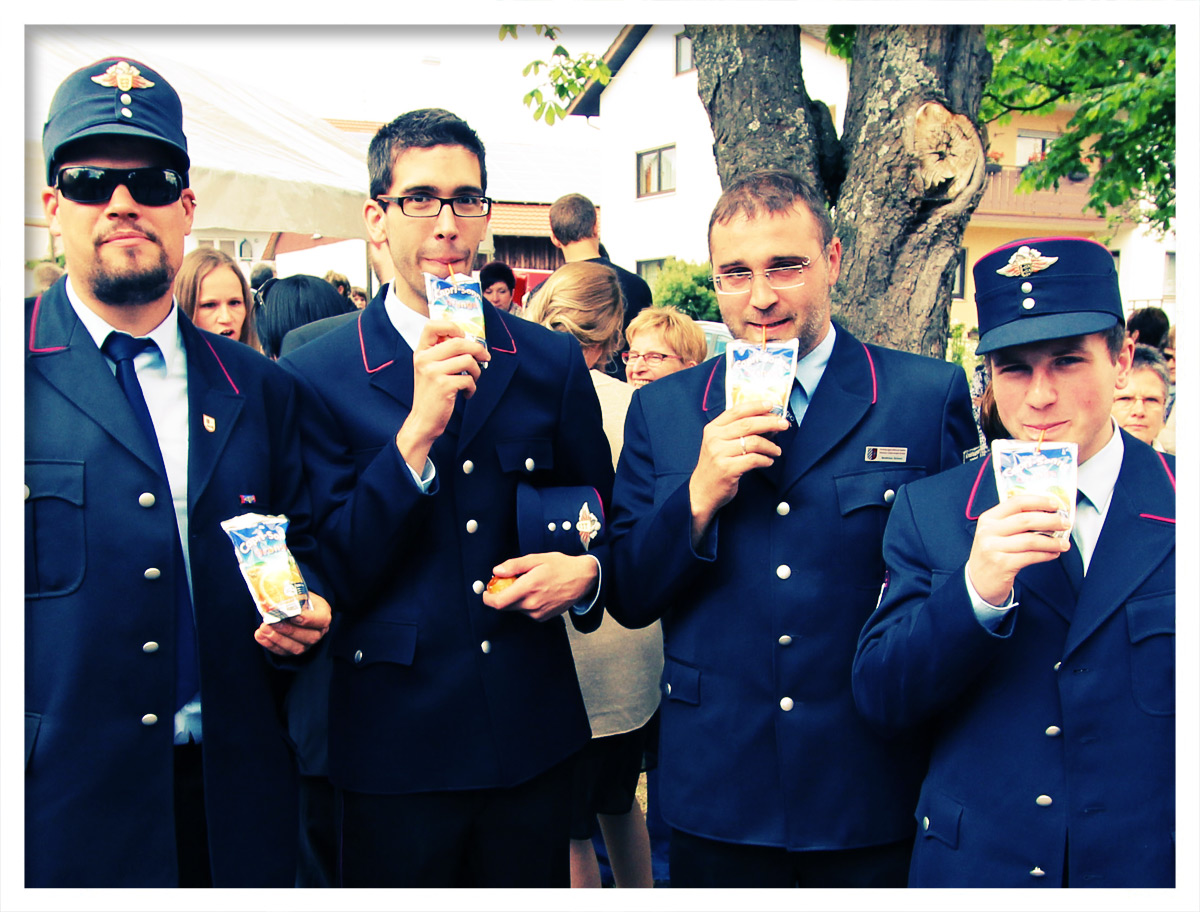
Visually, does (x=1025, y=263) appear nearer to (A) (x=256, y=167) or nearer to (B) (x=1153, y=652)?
(B) (x=1153, y=652)

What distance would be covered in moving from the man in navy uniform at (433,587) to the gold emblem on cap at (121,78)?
61cm

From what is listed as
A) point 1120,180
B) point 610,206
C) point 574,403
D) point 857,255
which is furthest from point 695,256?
point 574,403

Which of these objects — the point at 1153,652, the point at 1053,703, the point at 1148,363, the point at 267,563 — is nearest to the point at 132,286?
the point at 267,563

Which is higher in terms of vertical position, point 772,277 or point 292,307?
point 292,307

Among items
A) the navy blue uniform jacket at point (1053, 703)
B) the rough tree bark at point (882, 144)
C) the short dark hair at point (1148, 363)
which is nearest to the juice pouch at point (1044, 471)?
the navy blue uniform jacket at point (1053, 703)

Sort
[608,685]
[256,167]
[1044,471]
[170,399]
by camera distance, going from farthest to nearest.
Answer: [256,167] < [608,685] < [170,399] < [1044,471]

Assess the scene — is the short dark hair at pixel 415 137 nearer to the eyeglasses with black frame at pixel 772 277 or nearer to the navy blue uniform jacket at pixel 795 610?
the eyeglasses with black frame at pixel 772 277

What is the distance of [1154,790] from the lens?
2076mm

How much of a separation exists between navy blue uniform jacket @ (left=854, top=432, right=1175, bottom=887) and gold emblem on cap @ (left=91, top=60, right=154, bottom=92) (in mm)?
2104

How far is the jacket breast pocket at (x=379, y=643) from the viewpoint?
2.51 meters

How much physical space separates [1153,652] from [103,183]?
2473 millimetres

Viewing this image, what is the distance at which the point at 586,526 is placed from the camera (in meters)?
2.64

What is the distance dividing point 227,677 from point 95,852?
440 millimetres
